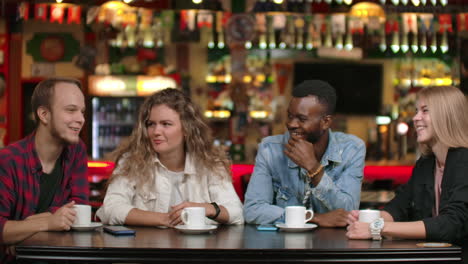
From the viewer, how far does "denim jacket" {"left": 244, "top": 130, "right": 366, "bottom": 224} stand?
120 inches

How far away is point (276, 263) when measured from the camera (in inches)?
86.0

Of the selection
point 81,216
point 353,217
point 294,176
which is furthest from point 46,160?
point 353,217

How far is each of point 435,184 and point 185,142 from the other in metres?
1.15

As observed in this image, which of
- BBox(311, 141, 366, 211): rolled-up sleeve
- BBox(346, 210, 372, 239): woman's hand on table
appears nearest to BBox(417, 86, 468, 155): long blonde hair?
BBox(311, 141, 366, 211): rolled-up sleeve

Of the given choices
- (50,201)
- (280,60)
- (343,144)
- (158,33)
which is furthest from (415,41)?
(50,201)

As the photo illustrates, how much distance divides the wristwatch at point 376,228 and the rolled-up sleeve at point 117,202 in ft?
3.38

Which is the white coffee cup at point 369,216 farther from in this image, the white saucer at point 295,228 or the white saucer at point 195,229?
the white saucer at point 195,229

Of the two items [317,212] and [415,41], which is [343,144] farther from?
[415,41]

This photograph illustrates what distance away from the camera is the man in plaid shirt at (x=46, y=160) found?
115 inches

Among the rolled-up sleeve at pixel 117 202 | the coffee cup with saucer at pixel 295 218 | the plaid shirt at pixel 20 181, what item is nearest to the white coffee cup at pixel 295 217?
the coffee cup with saucer at pixel 295 218

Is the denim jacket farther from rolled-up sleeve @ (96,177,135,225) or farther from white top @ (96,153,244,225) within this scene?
rolled-up sleeve @ (96,177,135,225)

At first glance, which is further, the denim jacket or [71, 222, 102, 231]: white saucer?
the denim jacket

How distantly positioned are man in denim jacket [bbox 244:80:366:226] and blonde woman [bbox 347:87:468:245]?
241mm

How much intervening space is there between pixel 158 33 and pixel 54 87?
25.1ft
